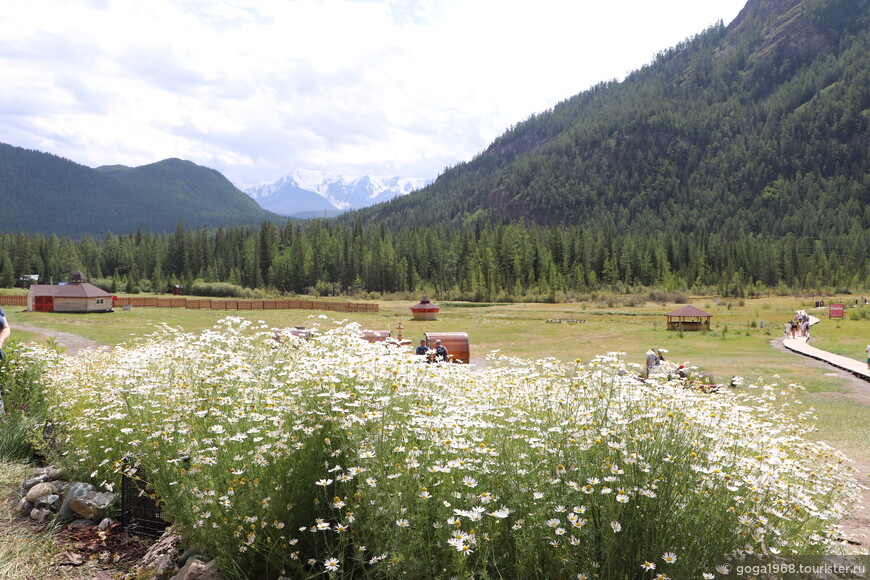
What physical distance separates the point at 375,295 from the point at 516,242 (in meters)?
33.4

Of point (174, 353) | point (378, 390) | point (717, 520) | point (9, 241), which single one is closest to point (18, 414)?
point (174, 353)

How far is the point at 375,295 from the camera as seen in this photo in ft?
376

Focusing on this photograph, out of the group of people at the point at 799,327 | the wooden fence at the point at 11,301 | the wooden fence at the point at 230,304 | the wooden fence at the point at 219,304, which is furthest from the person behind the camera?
the wooden fence at the point at 230,304

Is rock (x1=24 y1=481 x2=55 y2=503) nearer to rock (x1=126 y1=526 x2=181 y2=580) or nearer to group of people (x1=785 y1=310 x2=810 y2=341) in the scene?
rock (x1=126 y1=526 x2=181 y2=580)

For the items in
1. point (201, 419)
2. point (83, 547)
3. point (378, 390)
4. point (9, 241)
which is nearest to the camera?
point (378, 390)

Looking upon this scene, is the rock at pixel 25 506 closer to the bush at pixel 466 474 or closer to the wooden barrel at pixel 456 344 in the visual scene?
the bush at pixel 466 474

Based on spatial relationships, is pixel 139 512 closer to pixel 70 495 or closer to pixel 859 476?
pixel 70 495

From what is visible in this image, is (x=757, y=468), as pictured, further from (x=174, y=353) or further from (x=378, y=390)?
(x=174, y=353)

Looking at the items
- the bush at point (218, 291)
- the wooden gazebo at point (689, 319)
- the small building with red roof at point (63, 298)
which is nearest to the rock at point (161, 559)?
the wooden gazebo at point (689, 319)

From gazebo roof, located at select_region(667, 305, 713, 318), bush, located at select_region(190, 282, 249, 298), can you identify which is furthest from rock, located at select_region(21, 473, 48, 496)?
bush, located at select_region(190, 282, 249, 298)

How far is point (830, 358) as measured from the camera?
27.9 m

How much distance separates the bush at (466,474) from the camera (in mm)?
4004

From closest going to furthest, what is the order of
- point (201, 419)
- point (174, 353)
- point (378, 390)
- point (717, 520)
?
point (717, 520) → point (378, 390) → point (201, 419) → point (174, 353)

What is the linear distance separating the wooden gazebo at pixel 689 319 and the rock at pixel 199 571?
154ft
